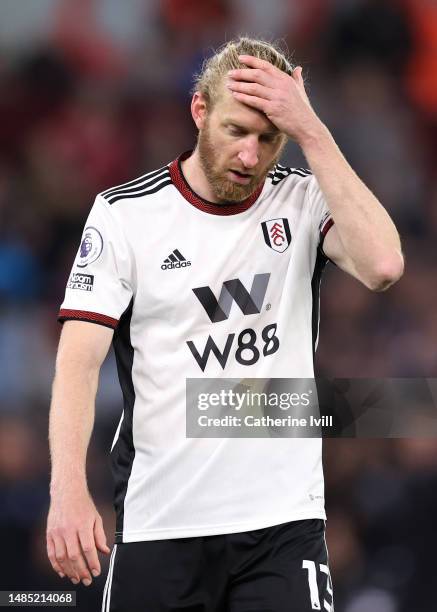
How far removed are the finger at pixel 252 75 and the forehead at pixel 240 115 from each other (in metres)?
0.07

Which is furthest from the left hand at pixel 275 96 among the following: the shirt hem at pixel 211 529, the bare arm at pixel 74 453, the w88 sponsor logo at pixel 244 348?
the shirt hem at pixel 211 529

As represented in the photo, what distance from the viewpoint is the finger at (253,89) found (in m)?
3.20

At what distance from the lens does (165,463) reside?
129 inches

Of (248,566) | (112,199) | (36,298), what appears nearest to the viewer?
(248,566)

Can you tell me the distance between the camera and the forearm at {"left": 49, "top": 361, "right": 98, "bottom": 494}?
2.95m

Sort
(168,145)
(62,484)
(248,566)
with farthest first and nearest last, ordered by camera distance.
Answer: (168,145)
(248,566)
(62,484)

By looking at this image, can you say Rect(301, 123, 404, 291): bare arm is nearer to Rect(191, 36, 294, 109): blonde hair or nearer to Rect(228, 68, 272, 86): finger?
Rect(228, 68, 272, 86): finger

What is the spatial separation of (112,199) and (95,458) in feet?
→ 8.72

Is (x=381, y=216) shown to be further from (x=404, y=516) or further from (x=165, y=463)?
(x=404, y=516)

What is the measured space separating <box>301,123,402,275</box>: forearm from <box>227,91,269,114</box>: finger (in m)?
0.17

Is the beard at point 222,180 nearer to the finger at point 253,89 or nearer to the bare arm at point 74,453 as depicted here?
the finger at point 253,89

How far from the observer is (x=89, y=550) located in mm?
2812

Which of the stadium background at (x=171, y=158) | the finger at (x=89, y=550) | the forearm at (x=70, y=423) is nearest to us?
the finger at (x=89, y=550)

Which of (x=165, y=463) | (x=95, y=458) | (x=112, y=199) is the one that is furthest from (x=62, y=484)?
(x=95, y=458)
